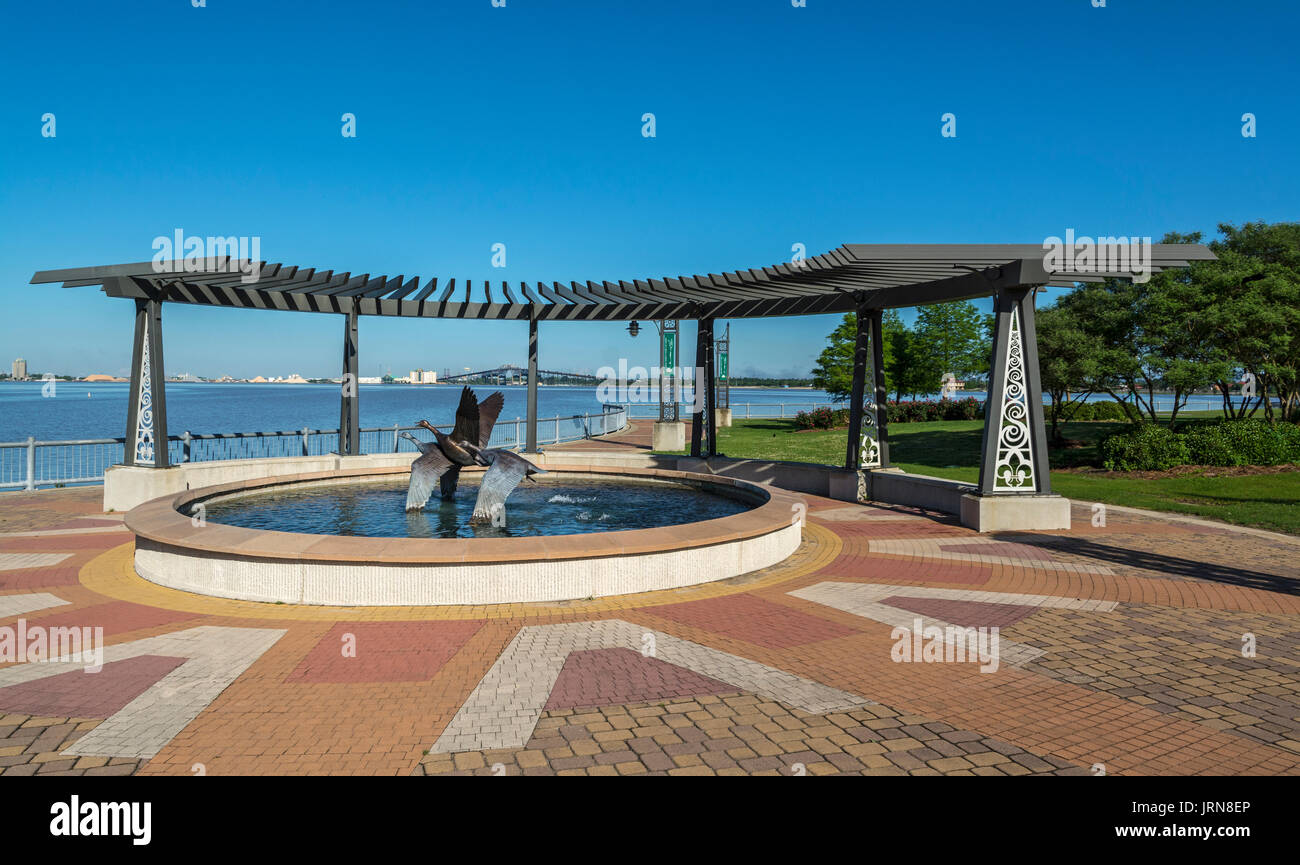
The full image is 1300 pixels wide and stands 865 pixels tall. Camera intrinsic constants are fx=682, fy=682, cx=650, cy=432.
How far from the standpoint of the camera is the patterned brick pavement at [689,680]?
14.0ft

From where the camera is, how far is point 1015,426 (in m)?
12.2

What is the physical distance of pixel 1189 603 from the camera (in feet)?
25.5

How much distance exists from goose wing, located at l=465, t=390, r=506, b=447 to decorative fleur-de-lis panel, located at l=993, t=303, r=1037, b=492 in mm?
9040

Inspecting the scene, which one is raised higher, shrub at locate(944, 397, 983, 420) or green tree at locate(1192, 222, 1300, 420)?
green tree at locate(1192, 222, 1300, 420)

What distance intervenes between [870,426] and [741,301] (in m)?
4.46

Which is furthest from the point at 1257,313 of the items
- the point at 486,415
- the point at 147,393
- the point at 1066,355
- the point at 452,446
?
the point at 147,393

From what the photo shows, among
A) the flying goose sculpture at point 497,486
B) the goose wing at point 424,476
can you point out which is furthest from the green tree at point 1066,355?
the goose wing at point 424,476

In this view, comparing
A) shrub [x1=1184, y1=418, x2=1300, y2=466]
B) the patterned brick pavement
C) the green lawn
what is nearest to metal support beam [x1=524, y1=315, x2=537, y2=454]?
the green lawn

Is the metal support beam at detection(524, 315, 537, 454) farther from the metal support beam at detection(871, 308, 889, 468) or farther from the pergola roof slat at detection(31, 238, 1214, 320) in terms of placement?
the metal support beam at detection(871, 308, 889, 468)

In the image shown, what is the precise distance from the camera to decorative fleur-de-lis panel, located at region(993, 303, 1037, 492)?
39.9 ft

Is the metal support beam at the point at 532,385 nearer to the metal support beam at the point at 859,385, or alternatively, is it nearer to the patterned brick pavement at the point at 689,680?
the metal support beam at the point at 859,385

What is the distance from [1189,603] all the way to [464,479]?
1409cm
